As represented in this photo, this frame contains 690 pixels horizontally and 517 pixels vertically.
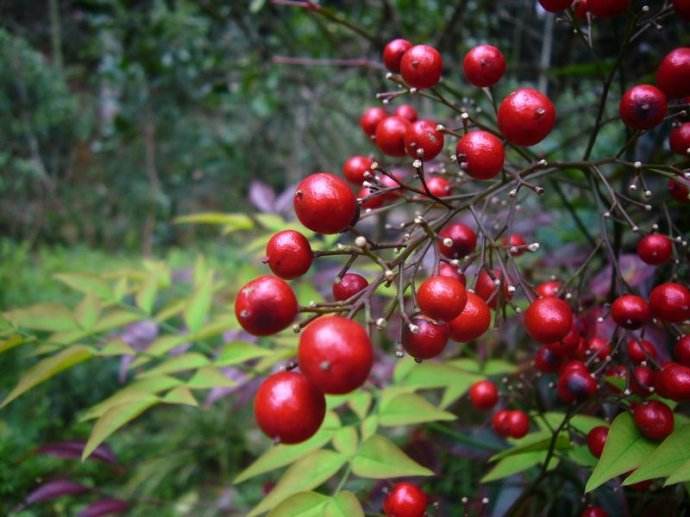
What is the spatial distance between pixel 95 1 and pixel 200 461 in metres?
2.40

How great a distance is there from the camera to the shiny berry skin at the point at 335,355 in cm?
42

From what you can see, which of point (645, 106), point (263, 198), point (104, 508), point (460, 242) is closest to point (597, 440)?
point (460, 242)

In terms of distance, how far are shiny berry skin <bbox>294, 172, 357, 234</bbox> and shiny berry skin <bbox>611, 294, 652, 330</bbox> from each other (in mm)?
367

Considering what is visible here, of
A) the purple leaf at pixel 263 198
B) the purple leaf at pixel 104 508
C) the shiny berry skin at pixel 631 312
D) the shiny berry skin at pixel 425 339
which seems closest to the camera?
the shiny berry skin at pixel 425 339

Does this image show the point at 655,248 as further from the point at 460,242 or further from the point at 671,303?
the point at 460,242

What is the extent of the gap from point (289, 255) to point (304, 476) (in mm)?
Result: 357

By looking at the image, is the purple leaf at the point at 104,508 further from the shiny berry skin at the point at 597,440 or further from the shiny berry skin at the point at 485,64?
the shiny berry skin at the point at 485,64

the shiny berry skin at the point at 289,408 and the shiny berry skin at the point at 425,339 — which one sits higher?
the shiny berry skin at the point at 425,339

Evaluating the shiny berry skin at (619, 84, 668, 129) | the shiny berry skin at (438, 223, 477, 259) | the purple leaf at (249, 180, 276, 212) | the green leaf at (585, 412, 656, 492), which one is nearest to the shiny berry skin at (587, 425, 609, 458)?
the green leaf at (585, 412, 656, 492)

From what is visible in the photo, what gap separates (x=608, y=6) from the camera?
65 cm

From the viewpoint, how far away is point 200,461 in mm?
2686

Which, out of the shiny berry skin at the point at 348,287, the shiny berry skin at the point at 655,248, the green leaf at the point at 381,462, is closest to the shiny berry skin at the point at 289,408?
the shiny berry skin at the point at 348,287

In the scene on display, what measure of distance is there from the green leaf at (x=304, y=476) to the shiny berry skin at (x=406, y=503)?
0.09 metres

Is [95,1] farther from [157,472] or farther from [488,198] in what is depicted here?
[488,198]
